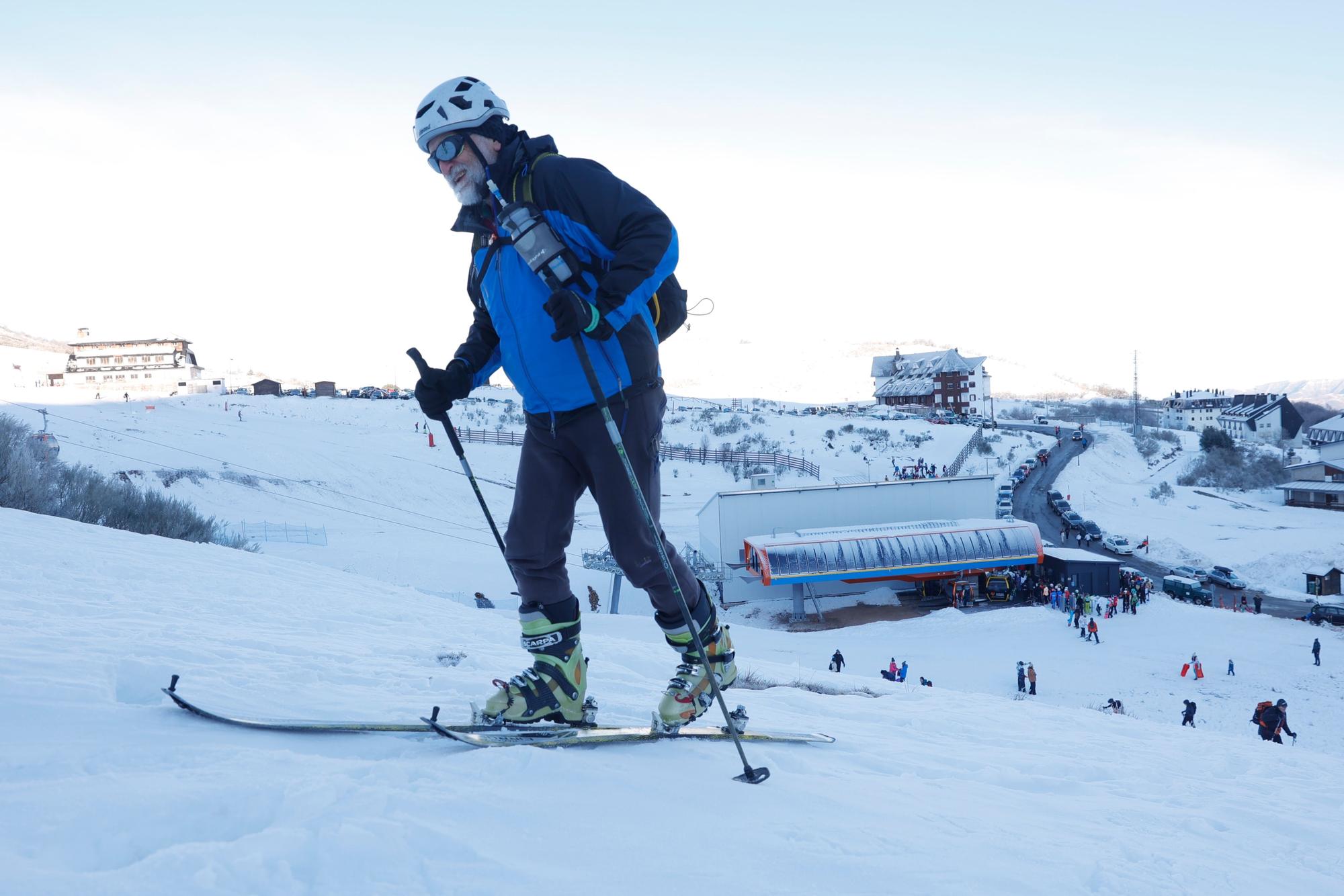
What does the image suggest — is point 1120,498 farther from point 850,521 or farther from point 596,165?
point 596,165

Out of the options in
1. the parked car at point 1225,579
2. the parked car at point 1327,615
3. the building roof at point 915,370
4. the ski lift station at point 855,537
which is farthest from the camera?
the building roof at point 915,370

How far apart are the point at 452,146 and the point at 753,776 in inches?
102

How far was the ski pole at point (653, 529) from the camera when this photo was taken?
9.65ft

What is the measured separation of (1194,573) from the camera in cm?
2977

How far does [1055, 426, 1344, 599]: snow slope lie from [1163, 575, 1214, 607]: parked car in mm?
4171

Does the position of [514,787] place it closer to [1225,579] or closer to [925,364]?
[1225,579]

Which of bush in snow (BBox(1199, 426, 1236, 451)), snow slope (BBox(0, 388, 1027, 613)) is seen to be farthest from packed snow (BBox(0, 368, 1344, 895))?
bush in snow (BBox(1199, 426, 1236, 451))

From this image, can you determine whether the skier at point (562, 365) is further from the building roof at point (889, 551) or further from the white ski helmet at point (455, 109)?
the building roof at point (889, 551)

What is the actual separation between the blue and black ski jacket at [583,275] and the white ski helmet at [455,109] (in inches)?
5.7

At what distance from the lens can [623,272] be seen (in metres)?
2.92

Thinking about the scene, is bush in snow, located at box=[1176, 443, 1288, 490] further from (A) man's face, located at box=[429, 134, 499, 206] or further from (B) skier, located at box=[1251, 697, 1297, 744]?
(A) man's face, located at box=[429, 134, 499, 206]

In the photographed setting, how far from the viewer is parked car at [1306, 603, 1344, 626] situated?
22.5m

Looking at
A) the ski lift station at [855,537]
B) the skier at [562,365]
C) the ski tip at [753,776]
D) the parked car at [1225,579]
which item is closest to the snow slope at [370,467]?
the ski lift station at [855,537]

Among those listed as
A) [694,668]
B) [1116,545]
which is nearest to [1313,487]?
[1116,545]
